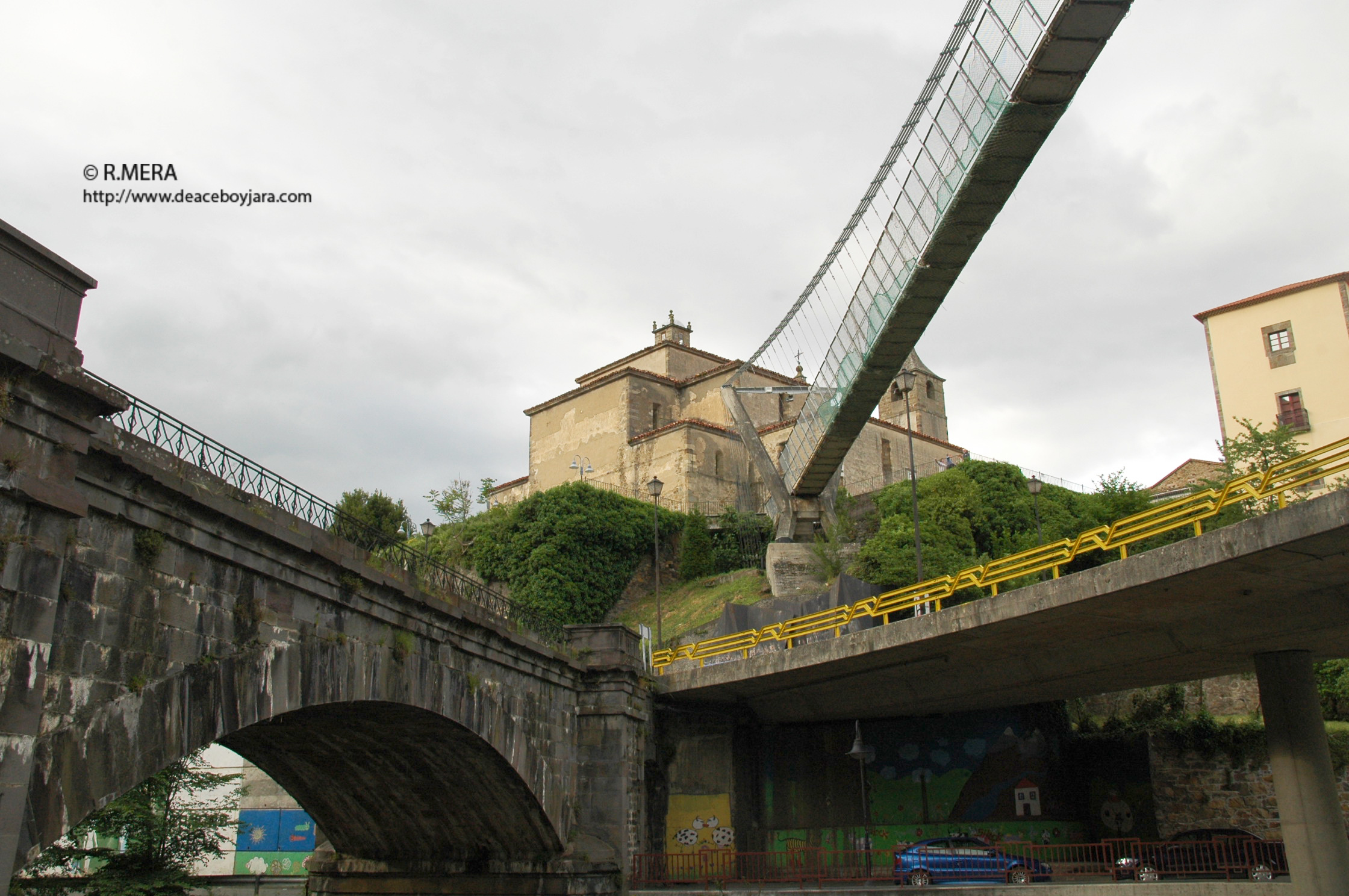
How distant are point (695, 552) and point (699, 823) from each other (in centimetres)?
2013

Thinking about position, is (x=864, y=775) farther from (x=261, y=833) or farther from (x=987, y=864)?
(x=261, y=833)

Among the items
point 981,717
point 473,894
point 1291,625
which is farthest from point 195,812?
point 1291,625

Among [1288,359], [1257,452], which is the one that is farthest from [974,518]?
[1288,359]

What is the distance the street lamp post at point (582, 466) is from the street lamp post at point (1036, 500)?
21285mm

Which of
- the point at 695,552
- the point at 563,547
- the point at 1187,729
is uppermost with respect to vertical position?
the point at 695,552

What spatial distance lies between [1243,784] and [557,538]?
2528 centimetres

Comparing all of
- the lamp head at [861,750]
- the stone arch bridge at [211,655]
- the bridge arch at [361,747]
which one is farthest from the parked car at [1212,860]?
the bridge arch at [361,747]

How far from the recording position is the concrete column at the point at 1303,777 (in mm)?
19156

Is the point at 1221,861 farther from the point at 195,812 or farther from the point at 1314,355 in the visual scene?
the point at 1314,355

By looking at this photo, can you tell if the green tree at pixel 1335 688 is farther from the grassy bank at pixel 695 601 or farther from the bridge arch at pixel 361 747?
the bridge arch at pixel 361 747

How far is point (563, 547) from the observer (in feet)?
143

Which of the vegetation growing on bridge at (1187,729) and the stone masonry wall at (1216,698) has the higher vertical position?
the stone masonry wall at (1216,698)

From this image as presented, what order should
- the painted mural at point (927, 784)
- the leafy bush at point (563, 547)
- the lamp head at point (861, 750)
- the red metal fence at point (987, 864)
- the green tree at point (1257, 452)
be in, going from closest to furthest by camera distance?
the red metal fence at point (987, 864), the lamp head at point (861, 750), the painted mural at point (927, 784), the green tree at point (1257, 452), the leafy bush at point (563, 547)

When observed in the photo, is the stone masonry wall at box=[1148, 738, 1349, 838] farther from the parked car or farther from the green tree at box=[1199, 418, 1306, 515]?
the green tree at box=[1199, 418, 1306, 515]
